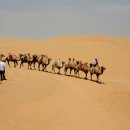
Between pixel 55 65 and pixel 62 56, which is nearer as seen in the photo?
pixel 55 65

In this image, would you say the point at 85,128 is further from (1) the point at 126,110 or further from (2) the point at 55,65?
(2) the point at 55,65

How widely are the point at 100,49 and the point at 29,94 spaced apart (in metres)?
37.2

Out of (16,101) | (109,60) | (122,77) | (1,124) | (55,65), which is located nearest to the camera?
(1,124)

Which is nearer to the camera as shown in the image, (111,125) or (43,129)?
(43,129)

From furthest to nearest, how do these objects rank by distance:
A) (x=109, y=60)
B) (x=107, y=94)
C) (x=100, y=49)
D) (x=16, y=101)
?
(x=100, y=49)
(x=109, y=60)
(x=107, y=94)
(x=16, y=101)

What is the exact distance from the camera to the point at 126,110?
24.4 meters

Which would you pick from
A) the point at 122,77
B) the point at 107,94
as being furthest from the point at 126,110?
the point at 122,77

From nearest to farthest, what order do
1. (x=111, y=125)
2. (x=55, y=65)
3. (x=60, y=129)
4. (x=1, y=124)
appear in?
(x=1, y=124)
(x=60, y=129)
(x=111, y=125)
(x=55, y=65)

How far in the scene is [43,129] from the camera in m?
A: 17.1

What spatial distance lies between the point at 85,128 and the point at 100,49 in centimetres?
3896

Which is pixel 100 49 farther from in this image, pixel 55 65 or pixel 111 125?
pixel 111 125

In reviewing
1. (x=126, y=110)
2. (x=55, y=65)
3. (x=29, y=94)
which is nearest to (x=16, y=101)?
(x=29, y=94)

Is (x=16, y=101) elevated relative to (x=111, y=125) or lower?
elevated

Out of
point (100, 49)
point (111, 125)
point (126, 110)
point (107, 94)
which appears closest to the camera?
point (111, 125)
